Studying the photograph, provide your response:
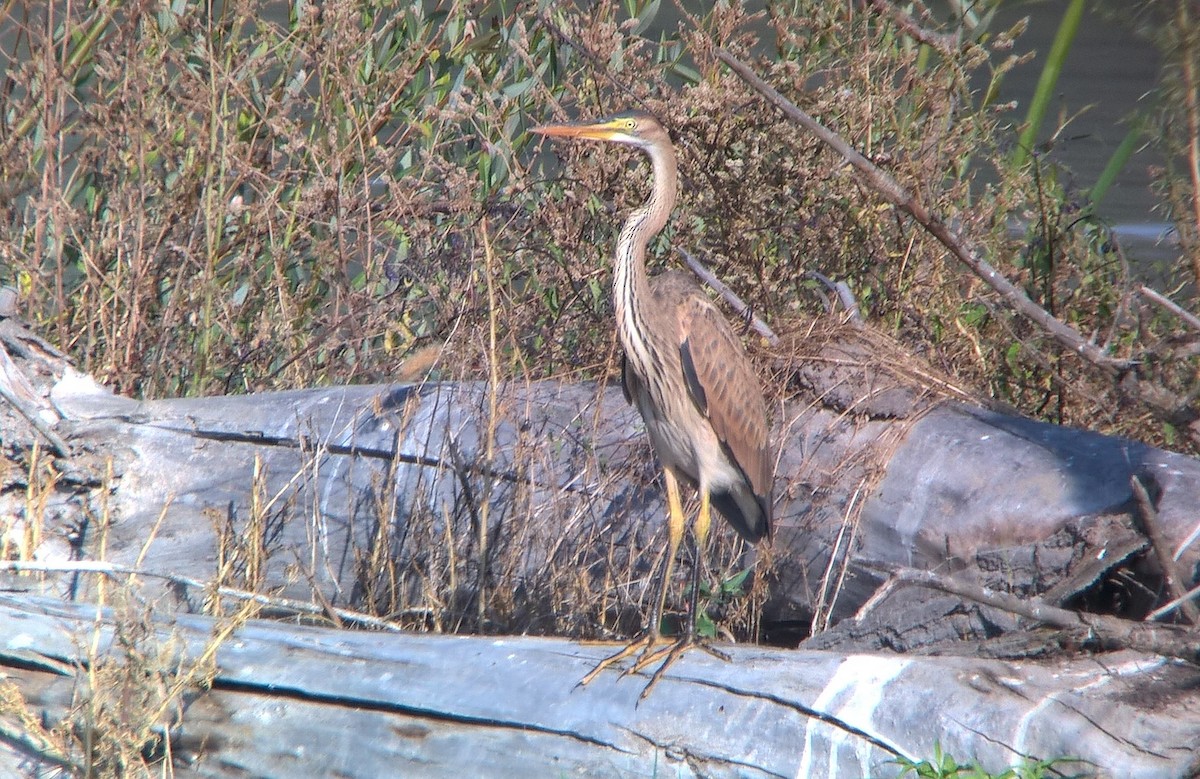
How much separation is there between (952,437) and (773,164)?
1427 millimetres

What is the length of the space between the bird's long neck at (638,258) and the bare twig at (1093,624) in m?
1.27

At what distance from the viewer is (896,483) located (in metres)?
3.39

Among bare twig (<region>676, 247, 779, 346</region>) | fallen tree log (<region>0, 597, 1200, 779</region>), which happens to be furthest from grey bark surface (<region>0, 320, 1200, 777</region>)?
bare twig (<region>676, 247, 779, 346</region>)

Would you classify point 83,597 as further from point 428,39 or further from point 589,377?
point 428,39

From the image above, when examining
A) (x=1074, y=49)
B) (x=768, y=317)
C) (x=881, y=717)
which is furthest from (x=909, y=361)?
(x=1074, y=49)

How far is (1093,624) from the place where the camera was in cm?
265

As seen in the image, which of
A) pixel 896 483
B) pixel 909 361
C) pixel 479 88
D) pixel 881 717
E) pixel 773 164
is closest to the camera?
pixel 881 717

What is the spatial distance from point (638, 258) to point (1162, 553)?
1.67 meters

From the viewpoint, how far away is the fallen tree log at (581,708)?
96.3 inches

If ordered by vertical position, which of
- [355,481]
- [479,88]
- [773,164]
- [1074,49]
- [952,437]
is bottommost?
[355,481]

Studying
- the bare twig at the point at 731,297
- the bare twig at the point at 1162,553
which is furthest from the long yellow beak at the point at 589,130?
the bare twig at the point at 1162,553

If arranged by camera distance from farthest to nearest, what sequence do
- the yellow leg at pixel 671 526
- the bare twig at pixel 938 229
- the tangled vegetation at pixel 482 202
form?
the tangled vegetation at pixel 482 202
the yellow leg at pixel 671 526
the bare twig at pixel 938 229

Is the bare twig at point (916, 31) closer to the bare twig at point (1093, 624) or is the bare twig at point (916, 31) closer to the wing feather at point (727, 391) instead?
the wing feather at point (727, 391)

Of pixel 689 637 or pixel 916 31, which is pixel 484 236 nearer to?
pixel 689 637
